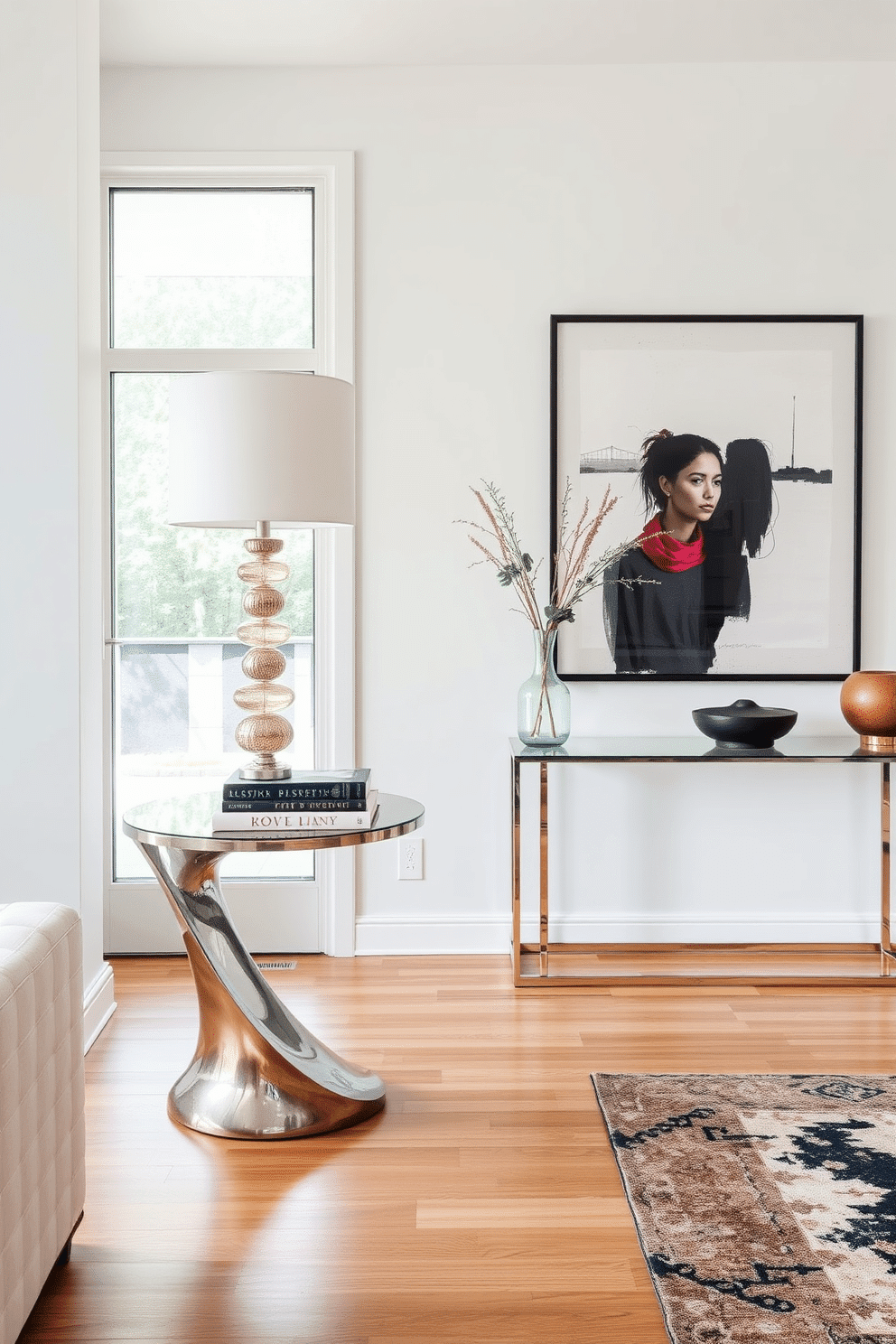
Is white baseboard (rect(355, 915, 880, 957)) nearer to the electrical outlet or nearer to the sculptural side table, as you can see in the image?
the electrical outlet

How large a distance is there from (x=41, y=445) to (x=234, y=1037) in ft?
4.70

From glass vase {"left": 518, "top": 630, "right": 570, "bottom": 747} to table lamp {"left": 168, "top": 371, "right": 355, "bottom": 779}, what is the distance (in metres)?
1.04

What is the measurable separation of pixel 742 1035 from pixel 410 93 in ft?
9.45

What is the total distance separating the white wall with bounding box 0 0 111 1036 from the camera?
8.48 ft

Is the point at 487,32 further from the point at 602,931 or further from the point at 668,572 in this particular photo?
the point at 602,931

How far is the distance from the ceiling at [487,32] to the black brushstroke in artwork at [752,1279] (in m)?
3.03

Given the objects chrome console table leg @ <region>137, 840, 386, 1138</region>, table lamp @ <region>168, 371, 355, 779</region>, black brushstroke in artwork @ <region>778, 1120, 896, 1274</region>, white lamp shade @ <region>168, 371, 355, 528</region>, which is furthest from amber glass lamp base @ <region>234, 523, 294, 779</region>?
black brushstroke in artwork @ <region>778, 1120, 896, 1274</region>

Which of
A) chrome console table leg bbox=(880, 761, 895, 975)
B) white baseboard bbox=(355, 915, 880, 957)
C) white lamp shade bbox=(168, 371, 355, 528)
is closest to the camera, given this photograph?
white lamp shade bbox=(168, 371, 355, 528)

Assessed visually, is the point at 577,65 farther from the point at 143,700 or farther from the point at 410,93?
the point at 143,700

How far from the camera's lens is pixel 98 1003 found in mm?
2828

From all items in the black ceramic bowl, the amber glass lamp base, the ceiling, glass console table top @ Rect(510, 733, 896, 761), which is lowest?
glass console table top @ Rect(510, 733, 896, 761)

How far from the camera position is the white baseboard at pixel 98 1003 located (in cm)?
273

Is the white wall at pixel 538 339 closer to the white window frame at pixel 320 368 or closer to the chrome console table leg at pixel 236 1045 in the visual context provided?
the white window frame at pixel 320 368

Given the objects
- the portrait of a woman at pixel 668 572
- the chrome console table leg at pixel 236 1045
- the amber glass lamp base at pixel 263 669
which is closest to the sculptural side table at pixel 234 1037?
the chrome console table leg at pixel 236 1045
